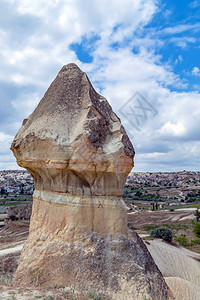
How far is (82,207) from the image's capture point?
288 inches

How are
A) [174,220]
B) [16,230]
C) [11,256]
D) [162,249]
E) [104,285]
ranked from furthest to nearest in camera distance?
1. [174,220]
2. [16,230]
3. [162,249]
4. [11,256]
5. [104,285]

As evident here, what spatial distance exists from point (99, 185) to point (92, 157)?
99 cm

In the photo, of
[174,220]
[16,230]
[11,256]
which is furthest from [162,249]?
[174,220]

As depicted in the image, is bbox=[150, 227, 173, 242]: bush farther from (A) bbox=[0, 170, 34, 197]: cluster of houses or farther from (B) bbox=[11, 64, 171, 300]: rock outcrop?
(A) bbox=[0, 170, 34, 197]: cluster of houses

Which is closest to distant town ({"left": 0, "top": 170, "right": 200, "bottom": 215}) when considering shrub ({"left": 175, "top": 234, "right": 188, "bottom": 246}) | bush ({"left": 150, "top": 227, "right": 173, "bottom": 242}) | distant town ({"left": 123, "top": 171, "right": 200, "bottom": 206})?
distant town ({"left": 123, "top": 171, "right": 200, "bottom": 206})

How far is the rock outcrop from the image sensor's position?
22.4 ft

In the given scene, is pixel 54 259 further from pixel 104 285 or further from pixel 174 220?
pixel 174 220

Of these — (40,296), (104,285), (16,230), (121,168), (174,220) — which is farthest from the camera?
(174,220)

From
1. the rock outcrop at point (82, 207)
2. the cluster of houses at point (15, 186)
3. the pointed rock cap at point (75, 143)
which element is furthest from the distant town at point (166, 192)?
the pointed rock cap at point (75, 143)

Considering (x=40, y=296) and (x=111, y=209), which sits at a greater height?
(x=111, y=209)

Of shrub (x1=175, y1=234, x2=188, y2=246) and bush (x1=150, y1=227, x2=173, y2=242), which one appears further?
shrub (x1=175, y1=234, x2=188, y2=246)

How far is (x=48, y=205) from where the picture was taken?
7.86 meters

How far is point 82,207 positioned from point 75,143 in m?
1.87

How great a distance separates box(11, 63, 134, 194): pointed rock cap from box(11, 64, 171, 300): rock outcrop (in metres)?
0.03
